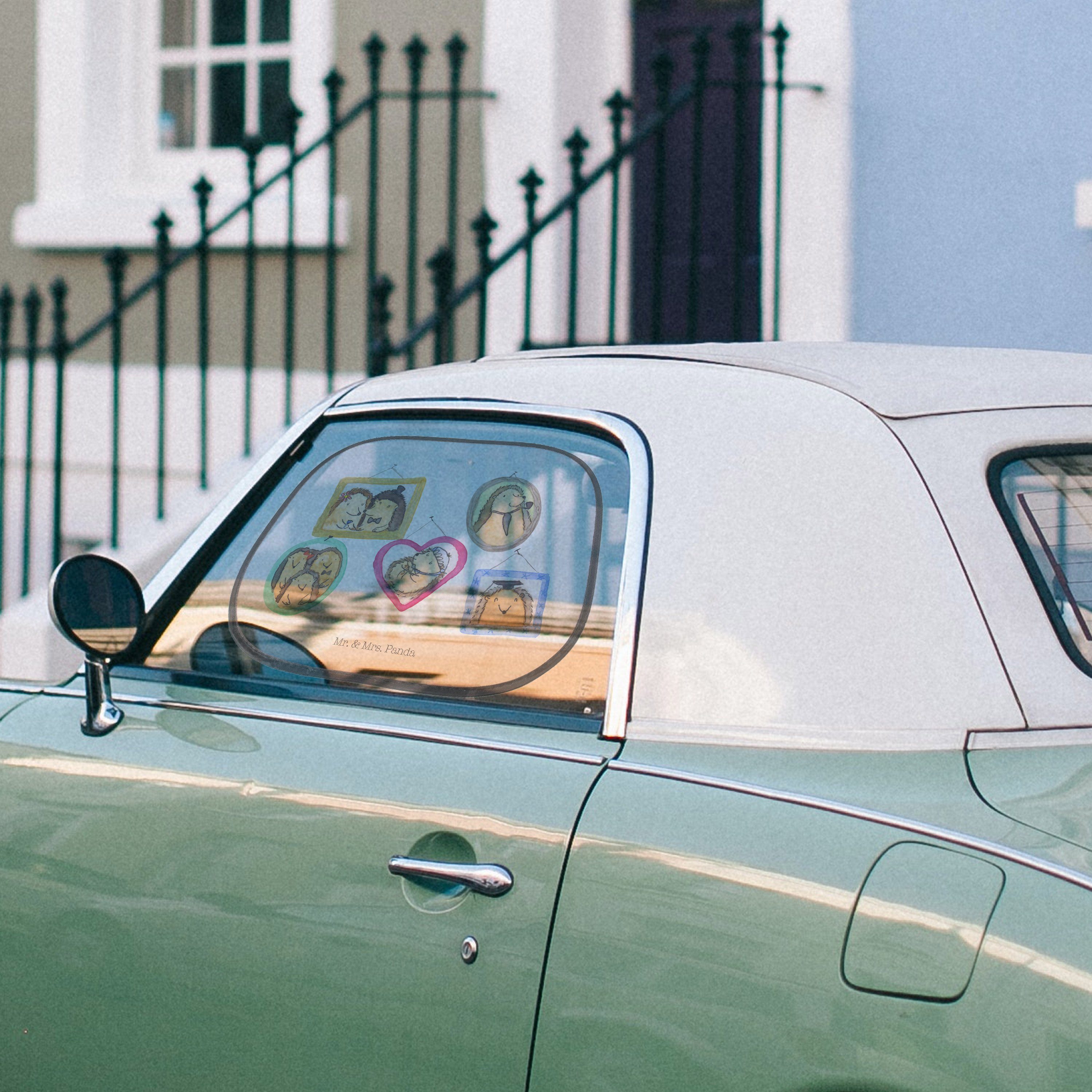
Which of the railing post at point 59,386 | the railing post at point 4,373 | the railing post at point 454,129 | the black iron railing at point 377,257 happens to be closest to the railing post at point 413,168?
the black iron railing at point 377,257

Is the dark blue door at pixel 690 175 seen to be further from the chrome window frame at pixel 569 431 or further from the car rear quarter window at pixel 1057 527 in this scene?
the car rear quarter window at pixel 1057 527

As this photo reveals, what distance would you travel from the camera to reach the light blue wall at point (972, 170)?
5828 mm

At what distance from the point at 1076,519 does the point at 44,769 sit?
60.8 inches

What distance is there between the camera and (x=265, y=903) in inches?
84.8

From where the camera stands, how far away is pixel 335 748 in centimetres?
222

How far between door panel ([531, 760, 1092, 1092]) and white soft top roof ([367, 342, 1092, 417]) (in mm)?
564

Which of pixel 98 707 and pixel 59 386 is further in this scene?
pixel 59 386

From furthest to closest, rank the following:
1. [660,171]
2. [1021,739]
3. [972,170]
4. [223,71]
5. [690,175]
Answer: [223,71] < [690,175] < [972,170] < [660,171] < [1021,739]

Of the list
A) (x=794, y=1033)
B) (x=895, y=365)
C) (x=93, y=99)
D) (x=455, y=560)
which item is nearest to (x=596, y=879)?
(x=794, y=1033)

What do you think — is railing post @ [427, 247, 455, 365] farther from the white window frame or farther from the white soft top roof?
the white soft top roof

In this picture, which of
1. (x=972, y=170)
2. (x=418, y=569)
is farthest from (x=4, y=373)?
(x=418, y=569)

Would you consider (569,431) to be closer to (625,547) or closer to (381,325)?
(625,547)

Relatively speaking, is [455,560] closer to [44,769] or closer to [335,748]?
[335,748]

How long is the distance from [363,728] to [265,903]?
264 mm
